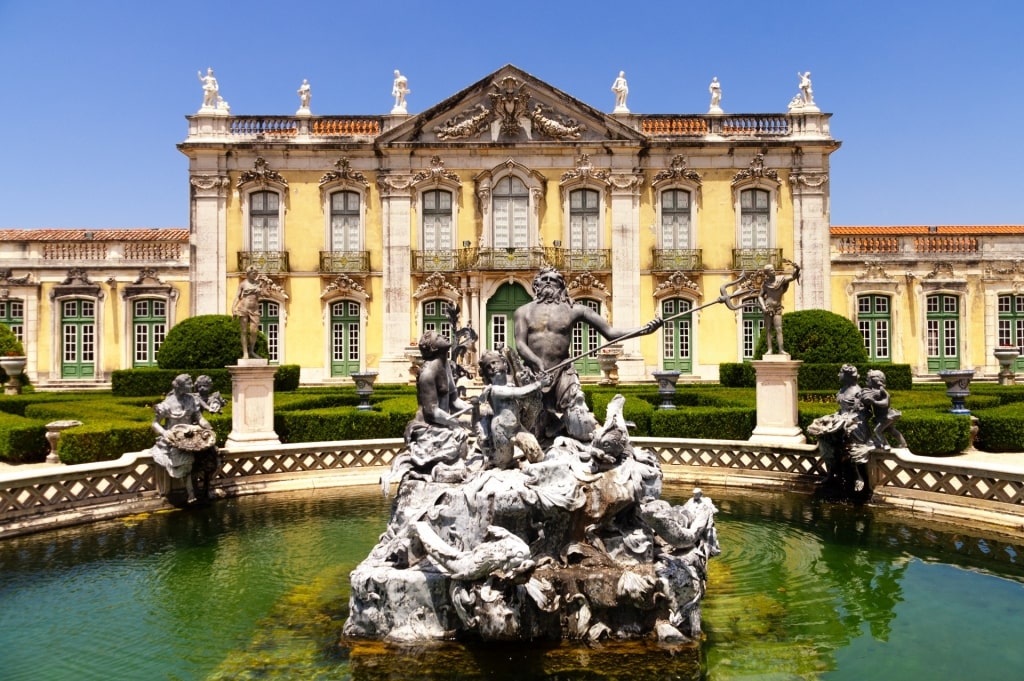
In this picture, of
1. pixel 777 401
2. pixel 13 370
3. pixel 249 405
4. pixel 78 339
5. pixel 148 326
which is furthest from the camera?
pixel 148 326

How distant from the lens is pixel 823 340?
2045 cm

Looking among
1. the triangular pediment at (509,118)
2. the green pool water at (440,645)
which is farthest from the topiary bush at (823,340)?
the green pool water at (440,645)

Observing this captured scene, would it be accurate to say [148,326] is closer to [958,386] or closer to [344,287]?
[344,287]

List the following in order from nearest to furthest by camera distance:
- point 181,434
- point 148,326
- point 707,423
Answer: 1. point 181,434
2. point 707,423
3. point 148,326

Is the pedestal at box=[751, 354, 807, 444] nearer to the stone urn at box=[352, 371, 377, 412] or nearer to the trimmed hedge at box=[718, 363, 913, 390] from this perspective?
the trimmed hedge at box=[718, 363, 913, 390]

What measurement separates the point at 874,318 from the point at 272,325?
20.8 m

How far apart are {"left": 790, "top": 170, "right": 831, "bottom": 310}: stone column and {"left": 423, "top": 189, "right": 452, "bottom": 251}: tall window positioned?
11.7 metres

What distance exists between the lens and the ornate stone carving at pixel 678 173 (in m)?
24.9

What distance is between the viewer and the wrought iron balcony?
2494 centimetres

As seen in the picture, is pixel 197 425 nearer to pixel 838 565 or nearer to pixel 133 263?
pixel 838 565

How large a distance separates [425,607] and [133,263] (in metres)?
24.4

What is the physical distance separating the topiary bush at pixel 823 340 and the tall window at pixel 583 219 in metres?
7.32

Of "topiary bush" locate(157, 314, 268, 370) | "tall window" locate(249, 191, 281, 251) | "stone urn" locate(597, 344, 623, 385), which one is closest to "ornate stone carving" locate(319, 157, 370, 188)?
"tall window" locate(249, 191, 281, 251)

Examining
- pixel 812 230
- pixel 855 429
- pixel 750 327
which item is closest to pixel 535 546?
pixel 855 429
